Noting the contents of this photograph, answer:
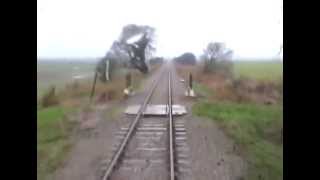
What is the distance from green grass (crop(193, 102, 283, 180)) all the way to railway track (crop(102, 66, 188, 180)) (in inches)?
13.1

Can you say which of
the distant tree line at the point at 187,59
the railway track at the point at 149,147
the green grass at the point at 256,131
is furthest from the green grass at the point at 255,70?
the railway track at the point at 149,147

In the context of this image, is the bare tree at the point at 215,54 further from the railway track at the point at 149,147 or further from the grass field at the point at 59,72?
the grass field at the point at 59,72

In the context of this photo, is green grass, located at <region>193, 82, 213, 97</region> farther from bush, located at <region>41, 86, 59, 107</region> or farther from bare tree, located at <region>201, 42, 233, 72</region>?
bush, located at <region>41, 86, 59, 107</region>

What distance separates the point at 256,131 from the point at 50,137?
1.92 metres

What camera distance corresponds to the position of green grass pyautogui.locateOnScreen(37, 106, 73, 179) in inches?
144

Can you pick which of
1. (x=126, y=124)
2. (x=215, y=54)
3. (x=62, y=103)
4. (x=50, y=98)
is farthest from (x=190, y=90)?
(x=50, y=98)

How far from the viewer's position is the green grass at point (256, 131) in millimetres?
3721

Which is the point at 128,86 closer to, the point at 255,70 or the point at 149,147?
the point at 149,147

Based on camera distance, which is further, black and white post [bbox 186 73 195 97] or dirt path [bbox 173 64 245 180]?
black and white post [bbox 186 73 195 97]

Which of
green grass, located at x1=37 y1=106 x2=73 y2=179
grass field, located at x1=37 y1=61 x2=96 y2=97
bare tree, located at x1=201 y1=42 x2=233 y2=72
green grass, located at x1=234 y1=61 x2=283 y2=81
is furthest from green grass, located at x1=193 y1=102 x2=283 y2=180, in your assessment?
green grass, located at x1=37 y1=106 x2=73 y2=179

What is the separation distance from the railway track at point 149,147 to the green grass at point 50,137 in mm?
487
